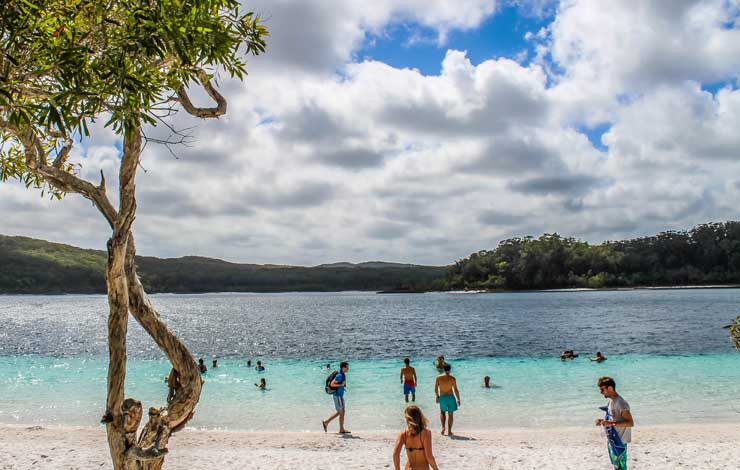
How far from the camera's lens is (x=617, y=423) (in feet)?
28.1

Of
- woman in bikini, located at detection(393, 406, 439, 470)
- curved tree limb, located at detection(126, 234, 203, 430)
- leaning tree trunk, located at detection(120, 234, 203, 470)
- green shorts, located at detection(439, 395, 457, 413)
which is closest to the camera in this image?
leaning tree trunk, located at detection(120, 234, 203, 470)

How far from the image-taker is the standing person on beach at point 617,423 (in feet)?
27.9

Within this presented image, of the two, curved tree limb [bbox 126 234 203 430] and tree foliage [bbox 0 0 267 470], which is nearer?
tree foliage [bbox 0 0 267 470]

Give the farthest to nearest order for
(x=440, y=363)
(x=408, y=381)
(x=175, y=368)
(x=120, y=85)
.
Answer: (x=440, y=363)
(x=408, y=381)
(x=175, y=368)
(x=120, y=85)

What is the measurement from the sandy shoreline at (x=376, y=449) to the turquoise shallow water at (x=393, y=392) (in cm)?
223

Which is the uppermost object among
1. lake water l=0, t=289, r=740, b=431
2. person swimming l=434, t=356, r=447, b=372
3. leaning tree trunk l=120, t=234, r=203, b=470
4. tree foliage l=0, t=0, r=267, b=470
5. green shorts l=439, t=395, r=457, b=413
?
tree foliage l=0, t=0, r=267, b=470

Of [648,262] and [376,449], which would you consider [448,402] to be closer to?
[376,449]

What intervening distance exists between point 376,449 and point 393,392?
A: 10545 millimetres

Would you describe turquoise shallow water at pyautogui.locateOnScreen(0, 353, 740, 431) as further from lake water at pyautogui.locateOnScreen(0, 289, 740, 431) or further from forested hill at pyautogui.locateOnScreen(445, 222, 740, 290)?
forested hill at pyautogui.locateOnScreen(445, 222, 740, 290)

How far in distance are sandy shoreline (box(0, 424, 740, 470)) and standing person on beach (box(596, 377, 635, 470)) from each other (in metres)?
4.03

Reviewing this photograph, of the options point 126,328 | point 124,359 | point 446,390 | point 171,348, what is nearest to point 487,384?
point 446,390

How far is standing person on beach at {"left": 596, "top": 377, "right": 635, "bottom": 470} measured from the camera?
852 cm

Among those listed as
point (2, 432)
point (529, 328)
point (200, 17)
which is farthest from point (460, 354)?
point (200, 17)

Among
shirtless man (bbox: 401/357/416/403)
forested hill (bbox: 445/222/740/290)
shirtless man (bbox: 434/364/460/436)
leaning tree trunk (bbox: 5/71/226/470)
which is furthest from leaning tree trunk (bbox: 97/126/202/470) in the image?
forested hill (bbox: 445/222/740/290)
